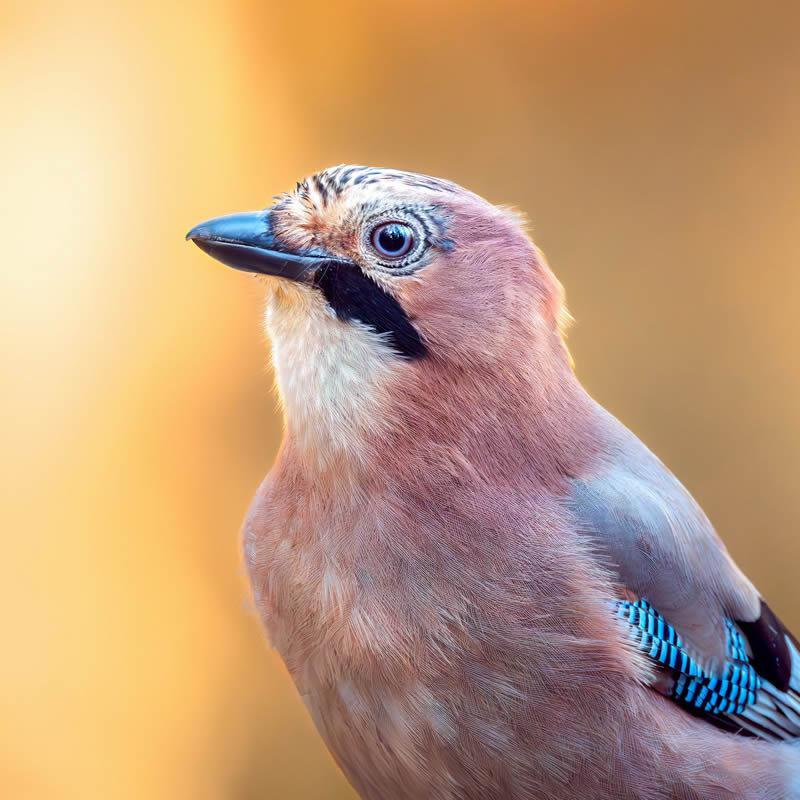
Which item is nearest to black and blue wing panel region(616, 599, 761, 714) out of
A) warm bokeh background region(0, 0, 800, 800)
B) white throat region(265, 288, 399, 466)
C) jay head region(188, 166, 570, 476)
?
jay head region(188, 166, 570, 476)

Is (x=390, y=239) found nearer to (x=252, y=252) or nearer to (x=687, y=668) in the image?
(x=252, y=252)

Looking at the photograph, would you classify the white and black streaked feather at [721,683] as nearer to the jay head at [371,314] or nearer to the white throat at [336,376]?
the jay head at [371,314]

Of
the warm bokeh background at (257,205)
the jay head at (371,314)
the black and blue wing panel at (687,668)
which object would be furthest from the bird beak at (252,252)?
the warm bokeh background at (257,205)

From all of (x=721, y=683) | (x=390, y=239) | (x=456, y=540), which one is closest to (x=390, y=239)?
(x=390, y=239)

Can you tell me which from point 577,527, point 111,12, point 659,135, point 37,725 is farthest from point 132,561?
point 659,135

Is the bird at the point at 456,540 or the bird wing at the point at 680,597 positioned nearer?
the bird at the point at 456,540

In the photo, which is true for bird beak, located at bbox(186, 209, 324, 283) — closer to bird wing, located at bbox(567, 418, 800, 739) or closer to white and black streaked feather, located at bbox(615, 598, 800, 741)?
bird wing, located at bbox(567, 418, 800, 739)
